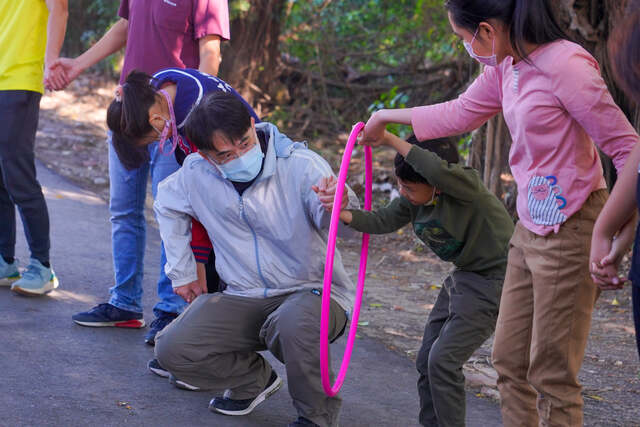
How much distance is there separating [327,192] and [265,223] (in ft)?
1.03

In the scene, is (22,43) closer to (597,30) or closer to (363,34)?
(597,30)

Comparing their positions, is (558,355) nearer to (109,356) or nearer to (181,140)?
(181,140)

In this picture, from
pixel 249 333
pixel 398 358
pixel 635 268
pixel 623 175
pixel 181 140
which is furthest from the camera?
pixel 398 358

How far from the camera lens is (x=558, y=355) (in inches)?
109

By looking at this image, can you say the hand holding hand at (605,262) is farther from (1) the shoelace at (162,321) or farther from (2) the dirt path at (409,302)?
(1) the shoelace at (162,321)

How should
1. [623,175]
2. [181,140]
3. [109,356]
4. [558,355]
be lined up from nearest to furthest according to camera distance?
1. [623,175]
2. [558,355]
3. [181,140]
4. [109,356]

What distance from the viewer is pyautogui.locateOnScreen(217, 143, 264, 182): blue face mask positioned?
338 centimetres

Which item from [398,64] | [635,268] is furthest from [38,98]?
[398,64]

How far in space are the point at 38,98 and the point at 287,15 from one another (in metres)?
6.75

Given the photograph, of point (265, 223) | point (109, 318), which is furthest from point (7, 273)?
point (265, 223)

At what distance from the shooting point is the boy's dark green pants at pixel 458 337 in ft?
10.9

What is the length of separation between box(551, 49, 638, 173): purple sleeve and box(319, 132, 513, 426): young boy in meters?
0.64

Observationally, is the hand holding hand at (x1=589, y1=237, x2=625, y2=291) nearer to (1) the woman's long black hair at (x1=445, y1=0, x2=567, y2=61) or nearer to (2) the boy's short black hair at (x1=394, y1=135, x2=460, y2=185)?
(1) the woman's long black hair at (x1=445, y1=0, x2=567, y2=61)

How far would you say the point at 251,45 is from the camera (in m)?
11.0
